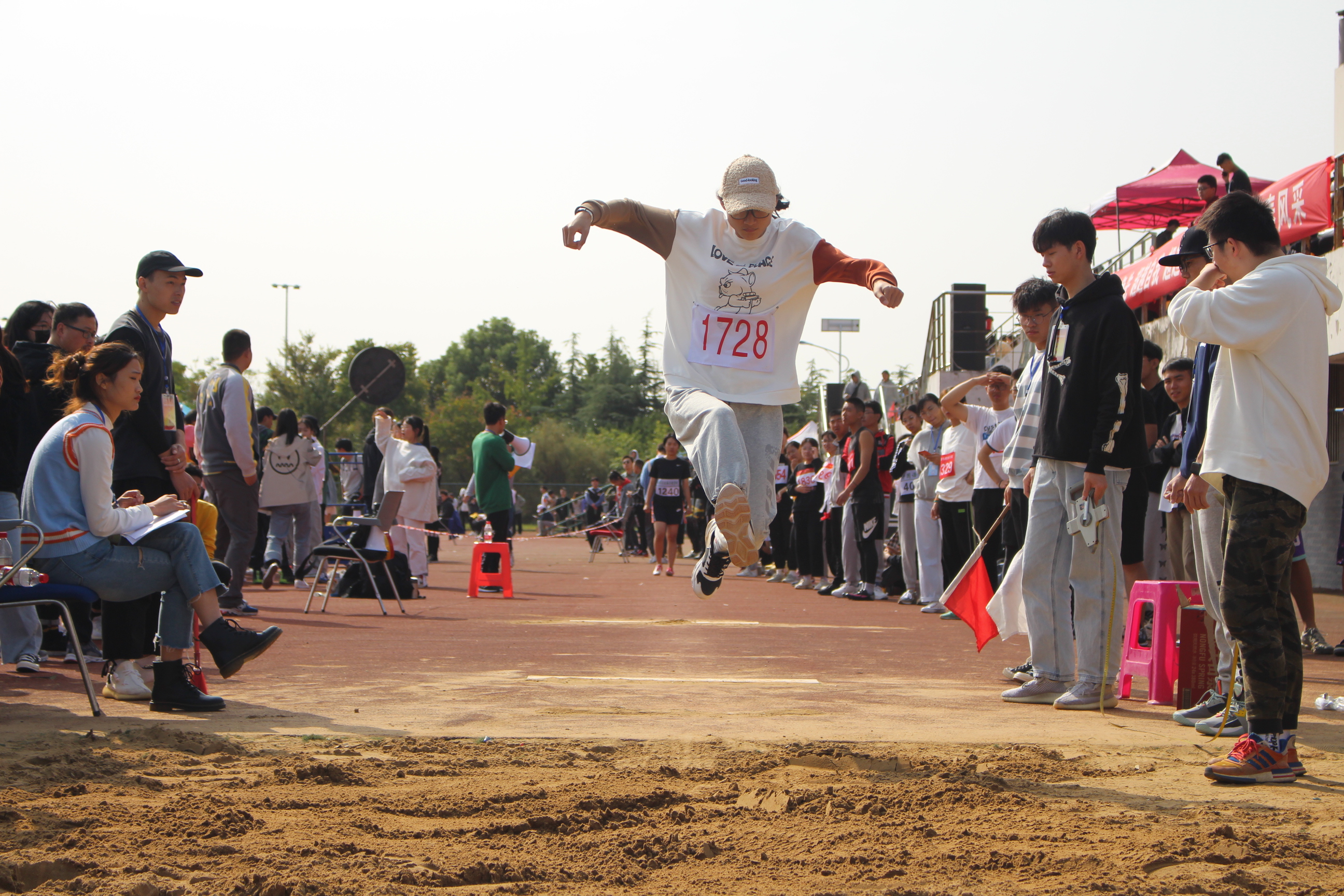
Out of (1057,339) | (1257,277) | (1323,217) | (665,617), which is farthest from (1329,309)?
(1323,217)

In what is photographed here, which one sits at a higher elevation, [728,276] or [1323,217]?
[1323,217]

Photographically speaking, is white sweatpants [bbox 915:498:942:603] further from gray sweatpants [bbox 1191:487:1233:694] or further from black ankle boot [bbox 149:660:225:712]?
black ankle boot [bbox 149:660:225:712]

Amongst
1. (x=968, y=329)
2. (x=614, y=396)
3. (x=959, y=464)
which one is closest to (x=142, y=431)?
(x=959, y=464)

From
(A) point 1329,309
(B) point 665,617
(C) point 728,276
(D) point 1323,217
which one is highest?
(D) point 1323,217

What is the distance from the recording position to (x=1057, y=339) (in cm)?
618

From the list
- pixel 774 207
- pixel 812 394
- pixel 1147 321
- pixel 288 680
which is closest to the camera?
pixel 774 207

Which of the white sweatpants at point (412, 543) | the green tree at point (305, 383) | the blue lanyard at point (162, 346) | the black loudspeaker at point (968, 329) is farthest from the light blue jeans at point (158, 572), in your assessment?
the green tree at point (305, 383)

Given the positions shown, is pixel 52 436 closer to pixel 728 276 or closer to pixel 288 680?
pixel 288 680

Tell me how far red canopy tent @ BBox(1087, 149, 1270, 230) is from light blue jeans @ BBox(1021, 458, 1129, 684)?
50.3ft

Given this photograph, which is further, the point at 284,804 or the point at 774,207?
the point at 774,207

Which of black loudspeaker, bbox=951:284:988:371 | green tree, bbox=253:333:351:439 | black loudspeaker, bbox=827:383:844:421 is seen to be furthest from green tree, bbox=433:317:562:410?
black loudspeaker, bbox=951:284:988:371

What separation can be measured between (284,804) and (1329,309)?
4.30 metres

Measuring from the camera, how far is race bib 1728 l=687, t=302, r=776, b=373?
19.6 ft

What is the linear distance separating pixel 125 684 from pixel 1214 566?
17.4 ft
